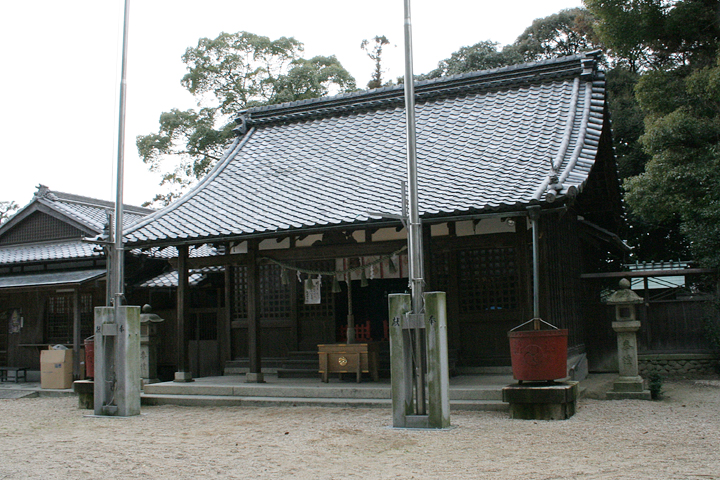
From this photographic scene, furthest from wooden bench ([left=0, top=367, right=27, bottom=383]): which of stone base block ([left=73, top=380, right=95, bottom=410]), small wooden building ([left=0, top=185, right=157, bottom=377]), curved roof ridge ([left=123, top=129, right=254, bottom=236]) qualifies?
curved roof ridge ([left=123, top=129, right=254, bottom=236])

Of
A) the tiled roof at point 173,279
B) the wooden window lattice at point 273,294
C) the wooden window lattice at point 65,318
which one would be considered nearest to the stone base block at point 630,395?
the wooden window lattice at point 273,294

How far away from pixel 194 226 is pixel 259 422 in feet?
14.4

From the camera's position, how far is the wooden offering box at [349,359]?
37.9ft

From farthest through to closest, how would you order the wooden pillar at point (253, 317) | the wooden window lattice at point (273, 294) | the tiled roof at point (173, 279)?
1. the tiled roof at point (173, 279)
2. the wooden window lattice at point (273, 294)
3. the wooden pillar at point (253, 317)

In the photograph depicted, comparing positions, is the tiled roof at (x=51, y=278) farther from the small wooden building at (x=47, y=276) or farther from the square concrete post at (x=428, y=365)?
the square concrete post at (x=428, y=365)

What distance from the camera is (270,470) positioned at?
6.04 meters

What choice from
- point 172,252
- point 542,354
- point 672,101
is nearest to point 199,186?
point 172,252

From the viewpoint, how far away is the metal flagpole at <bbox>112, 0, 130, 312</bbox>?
32.1 feet

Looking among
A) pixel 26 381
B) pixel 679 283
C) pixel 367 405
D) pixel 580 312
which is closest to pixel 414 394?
pixel 367 405

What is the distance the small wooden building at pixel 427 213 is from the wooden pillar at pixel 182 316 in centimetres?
3

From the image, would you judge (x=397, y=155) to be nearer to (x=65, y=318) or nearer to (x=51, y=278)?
(x=51, y=278)

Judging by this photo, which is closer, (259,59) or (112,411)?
(112,411)

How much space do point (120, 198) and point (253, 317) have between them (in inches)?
128

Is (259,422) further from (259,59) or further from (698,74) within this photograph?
(259,59)
